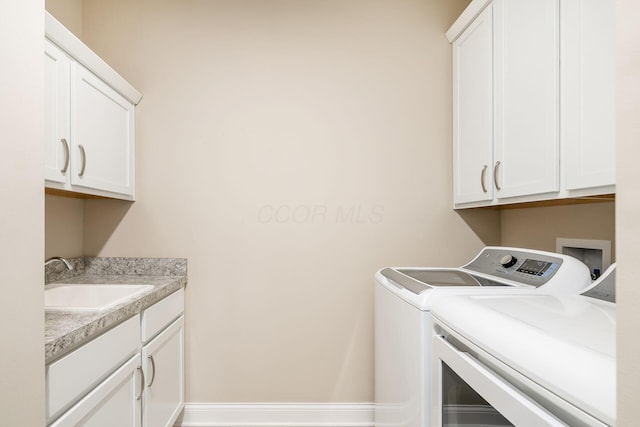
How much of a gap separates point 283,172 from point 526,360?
1.72 metres

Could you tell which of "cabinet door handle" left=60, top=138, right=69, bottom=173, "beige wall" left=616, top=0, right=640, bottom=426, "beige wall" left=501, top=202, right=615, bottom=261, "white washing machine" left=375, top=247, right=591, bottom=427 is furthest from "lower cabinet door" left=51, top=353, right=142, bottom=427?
"beige wall" left=501, top=202, right=615, bottom=261

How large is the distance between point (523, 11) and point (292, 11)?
4.16ft

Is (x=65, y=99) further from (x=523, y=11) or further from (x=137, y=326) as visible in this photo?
(x=523, y=11)

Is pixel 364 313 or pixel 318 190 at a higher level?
pixel 318 190

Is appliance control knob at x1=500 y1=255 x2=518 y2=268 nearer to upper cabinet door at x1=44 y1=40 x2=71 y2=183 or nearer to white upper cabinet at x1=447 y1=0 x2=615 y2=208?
white upper cabinet at x1=447 y1=0 x2=615 y2=208

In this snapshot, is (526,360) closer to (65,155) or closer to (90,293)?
A: (65,155)

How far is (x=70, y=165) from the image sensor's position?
153 cm

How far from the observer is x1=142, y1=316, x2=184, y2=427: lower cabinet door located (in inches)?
64.2

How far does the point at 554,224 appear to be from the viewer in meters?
1.79

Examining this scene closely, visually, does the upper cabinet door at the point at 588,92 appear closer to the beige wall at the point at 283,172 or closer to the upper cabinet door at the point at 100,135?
the beige wall at the point at 283,172

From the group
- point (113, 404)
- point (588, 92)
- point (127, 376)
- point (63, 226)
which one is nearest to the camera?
point (588, 92)

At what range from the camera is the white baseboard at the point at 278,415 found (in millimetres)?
2162

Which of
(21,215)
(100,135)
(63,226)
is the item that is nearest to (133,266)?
(63,226)

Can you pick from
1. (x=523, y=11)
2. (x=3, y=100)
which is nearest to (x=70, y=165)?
(x=3, y=100)
